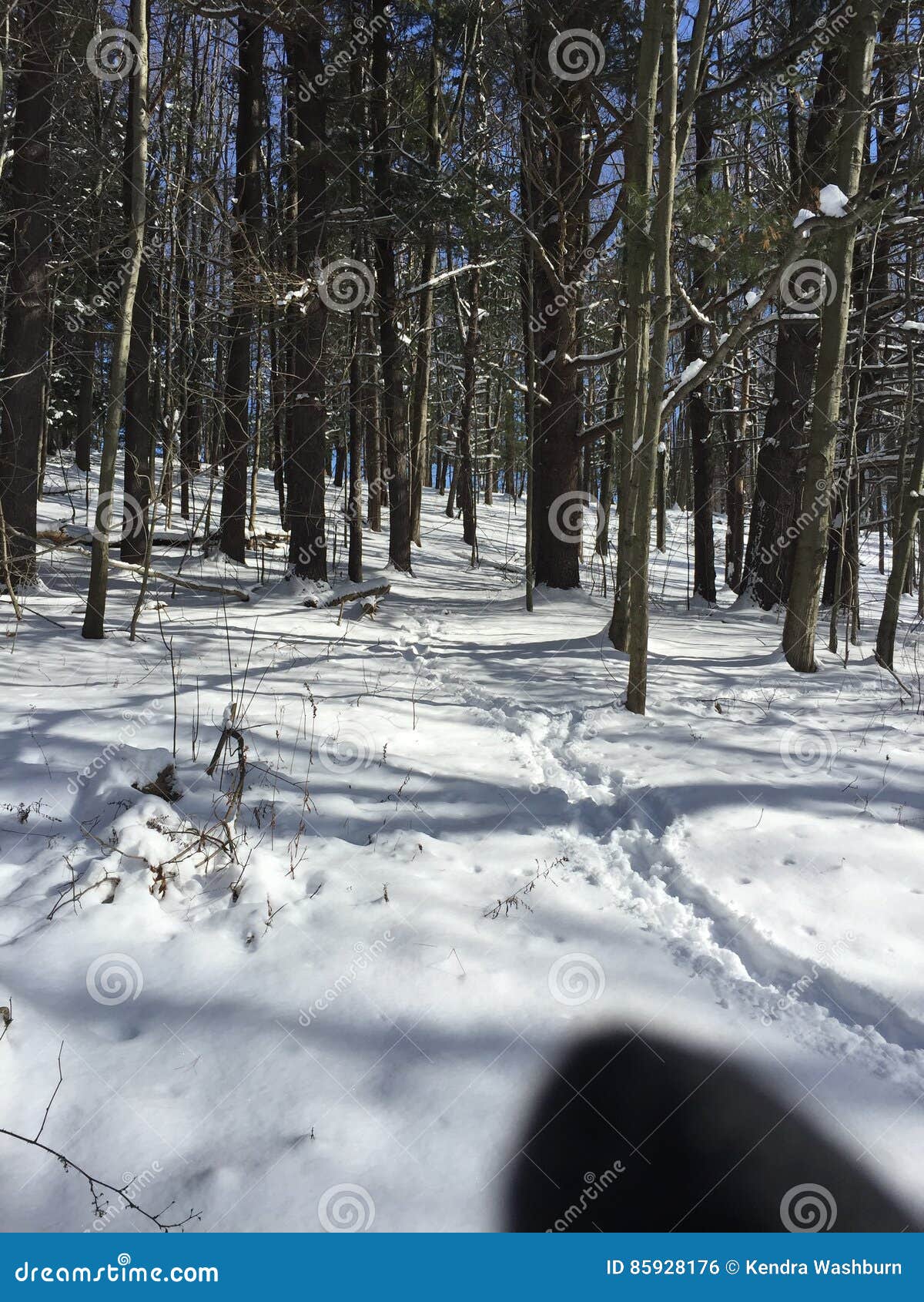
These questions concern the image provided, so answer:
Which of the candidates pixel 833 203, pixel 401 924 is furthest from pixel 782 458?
pixel 401 924

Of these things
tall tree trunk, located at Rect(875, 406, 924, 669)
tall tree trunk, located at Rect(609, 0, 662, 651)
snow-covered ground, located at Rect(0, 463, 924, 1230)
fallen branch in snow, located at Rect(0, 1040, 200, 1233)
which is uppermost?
tall tree trunk, located at Rect(609, 0, 662, 651)

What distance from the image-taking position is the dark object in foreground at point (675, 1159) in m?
2.25

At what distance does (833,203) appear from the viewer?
234 inches

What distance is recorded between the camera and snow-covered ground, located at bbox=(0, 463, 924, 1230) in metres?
2.39

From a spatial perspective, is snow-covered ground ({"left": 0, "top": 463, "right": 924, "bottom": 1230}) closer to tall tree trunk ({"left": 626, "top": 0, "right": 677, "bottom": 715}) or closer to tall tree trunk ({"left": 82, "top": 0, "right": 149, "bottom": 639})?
tall tree trunk ({"left": 626, "top": 0, "right": 677, "bottom": 715})

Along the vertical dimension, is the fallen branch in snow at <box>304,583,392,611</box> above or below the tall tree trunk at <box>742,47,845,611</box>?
below

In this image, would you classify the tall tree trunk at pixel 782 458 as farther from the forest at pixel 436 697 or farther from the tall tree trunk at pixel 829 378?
the tall tree trunk at pixel 829 378

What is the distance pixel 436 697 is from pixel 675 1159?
4.35m

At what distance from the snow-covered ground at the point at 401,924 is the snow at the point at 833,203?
3.93m

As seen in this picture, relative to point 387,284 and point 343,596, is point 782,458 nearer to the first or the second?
point 387,284

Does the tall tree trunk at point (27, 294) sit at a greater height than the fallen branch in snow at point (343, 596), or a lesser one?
greater

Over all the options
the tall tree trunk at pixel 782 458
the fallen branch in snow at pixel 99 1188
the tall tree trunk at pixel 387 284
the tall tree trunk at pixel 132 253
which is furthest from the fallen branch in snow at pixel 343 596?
the fallen branch in snow at pixel 99 1188

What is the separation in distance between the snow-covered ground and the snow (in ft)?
12.9

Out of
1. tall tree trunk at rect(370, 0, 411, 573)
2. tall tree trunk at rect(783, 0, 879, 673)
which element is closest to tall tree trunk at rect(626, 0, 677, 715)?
tall tree trunk at rect(783, 0, 879, 673)
